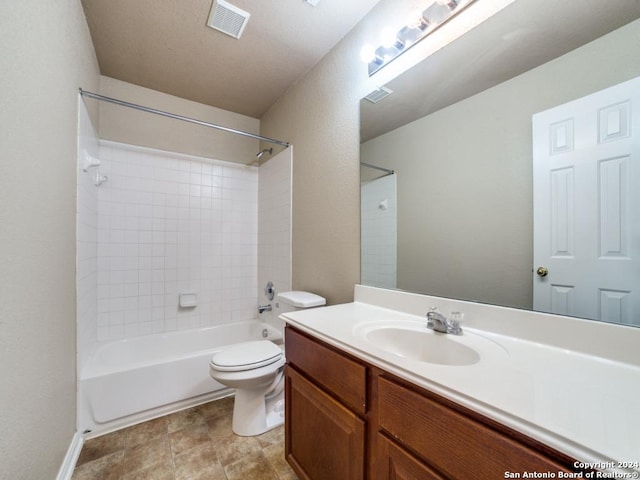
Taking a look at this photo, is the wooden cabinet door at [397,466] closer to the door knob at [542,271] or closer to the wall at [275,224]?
the door knob at [542,271]

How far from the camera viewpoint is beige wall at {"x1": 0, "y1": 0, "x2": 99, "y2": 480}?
2.46 ft

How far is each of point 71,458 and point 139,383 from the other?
→ 0.42 metres

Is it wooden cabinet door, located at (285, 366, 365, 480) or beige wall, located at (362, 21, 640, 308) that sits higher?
beige wall, located at (362, 21, 640, 308)

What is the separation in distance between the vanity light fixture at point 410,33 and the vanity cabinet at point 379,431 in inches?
57.8

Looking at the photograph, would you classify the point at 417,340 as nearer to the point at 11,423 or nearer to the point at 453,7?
the point at 11,423

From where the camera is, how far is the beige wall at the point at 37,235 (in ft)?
2.46

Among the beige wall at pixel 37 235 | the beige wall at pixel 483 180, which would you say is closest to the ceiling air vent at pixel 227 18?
the beige wall at pixel 37 235

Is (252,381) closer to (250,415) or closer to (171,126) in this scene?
(250,415)

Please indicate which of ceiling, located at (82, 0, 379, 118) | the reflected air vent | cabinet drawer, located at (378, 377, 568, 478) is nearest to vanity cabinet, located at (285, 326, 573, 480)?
cabinet drawer, located at (378, 377, 568, 478)

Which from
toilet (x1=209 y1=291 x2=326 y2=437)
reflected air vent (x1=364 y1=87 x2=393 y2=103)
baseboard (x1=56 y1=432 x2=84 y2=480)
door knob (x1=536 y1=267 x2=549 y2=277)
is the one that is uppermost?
reflected air vent (x1=364 y1=87 x2=393 y2=103)

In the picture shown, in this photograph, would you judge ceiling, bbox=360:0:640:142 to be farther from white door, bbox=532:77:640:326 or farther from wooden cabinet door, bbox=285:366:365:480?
wooden cabinet door, bbox=285:366:365:480

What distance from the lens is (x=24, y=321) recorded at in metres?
0.83

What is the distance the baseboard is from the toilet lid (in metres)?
0.73

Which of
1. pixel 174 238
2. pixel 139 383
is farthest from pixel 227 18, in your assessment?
pixel 139 383
